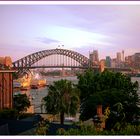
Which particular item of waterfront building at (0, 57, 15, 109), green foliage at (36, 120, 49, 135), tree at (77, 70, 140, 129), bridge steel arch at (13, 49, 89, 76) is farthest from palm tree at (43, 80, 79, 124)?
bridge steel arch at (13, 49, 89, 76)

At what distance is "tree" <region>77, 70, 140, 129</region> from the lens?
41.1ft

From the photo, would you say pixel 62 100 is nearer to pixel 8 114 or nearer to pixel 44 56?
pixel 8 114

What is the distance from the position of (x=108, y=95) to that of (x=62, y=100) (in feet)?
6.12

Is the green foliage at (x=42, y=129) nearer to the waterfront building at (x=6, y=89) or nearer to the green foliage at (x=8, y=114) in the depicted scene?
the green foliage at (x=8, y=114)

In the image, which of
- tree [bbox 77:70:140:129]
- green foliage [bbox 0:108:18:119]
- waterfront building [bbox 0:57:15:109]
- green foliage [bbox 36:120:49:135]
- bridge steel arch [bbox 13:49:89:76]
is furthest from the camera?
bridge steel arch [bbox 13:49:89:76]

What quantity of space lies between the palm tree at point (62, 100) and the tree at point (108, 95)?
3.00 ft

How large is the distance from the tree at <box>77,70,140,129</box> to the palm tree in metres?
0.91

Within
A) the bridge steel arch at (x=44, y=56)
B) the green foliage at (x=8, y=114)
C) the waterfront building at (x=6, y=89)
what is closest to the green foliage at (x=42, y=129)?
the green foliage at (x=8, y=114)

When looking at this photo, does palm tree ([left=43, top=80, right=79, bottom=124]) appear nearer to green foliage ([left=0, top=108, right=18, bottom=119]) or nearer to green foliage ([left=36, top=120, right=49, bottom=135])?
green foliage ([left=0, top=108, right=18, bottom=119])

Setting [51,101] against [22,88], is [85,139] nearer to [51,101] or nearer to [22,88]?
[51,101]

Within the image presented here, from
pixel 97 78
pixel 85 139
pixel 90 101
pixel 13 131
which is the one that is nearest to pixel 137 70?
pixel 97 78

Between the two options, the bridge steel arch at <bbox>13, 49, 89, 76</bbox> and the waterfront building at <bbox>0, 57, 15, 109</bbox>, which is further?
the bridge steel arch at <bbox>13, 49, 89, 76</bbox>

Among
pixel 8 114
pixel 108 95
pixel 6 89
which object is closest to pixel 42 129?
pixel 108 95

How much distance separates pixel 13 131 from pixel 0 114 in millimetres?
3943
